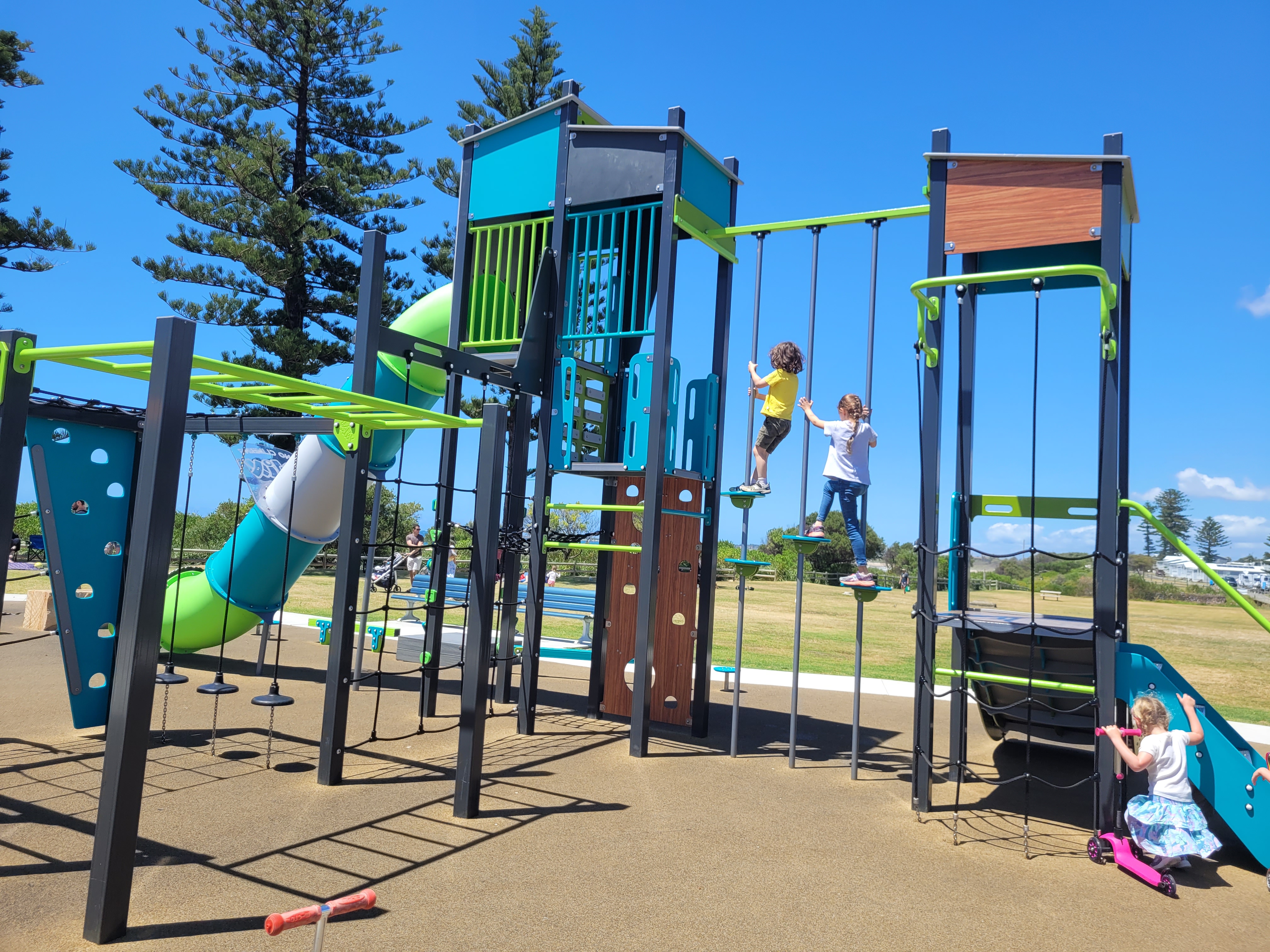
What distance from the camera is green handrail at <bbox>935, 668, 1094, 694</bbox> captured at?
5395mm

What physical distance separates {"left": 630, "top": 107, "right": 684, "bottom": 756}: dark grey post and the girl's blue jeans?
53.2 inches

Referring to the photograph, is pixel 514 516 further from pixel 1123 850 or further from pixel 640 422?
pixel 1123 850

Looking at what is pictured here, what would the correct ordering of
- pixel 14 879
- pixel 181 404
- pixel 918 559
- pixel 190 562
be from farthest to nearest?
pixel 190 562, pixel 918 559, pixel 14 879, pixel 181 404

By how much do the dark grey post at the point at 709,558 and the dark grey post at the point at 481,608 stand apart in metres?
2.95

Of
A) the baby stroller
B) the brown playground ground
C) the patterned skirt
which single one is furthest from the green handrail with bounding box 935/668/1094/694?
the baby stroller

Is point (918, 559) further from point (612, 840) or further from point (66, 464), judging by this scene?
point (66, 464)

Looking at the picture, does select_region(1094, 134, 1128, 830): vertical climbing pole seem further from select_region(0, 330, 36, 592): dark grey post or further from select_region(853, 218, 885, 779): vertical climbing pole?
select_region(0, 330, 36, 592): dark grey post

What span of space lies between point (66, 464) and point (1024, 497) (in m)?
6.88

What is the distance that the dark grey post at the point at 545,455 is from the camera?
784 centimetres

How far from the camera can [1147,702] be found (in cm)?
519

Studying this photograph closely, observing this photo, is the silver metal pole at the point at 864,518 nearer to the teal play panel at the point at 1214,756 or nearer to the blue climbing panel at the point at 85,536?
the teal play panel at the point at 1214,756

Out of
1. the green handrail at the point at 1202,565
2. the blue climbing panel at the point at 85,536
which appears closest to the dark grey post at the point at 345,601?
the blue climbing panel at the point at 85,536

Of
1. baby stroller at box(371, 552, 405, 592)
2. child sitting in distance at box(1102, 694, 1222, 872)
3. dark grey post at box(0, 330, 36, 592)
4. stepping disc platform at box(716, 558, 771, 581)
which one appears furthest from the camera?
baby stroller at box(371, 552, 405, 592)

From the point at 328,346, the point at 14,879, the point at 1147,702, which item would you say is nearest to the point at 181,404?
the point at 14,879
